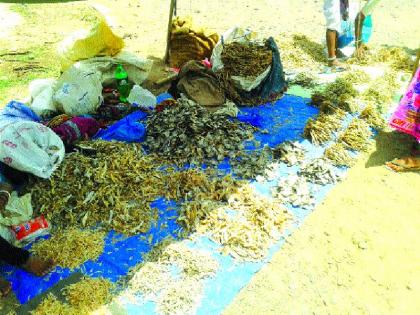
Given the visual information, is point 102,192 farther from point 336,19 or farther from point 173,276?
point 336,19

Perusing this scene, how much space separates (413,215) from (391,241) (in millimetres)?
420

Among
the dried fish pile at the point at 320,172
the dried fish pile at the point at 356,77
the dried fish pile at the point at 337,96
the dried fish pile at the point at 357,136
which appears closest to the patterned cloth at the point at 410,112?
the dried fish pile at the point at 357,136

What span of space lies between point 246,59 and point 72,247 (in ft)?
10.8

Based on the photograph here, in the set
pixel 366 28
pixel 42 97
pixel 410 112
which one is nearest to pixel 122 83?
pixel 42 97

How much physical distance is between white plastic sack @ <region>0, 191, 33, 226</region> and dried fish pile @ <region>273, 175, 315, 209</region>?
211 centimetres

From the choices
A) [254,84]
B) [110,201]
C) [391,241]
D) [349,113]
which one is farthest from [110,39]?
[391,241]

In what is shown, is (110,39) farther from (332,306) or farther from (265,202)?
(332,306)

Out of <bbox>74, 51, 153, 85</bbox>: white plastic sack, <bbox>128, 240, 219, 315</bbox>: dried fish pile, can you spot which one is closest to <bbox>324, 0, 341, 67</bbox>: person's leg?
<bbox>74, 51, 153, 85</bbox>: white plastic sack

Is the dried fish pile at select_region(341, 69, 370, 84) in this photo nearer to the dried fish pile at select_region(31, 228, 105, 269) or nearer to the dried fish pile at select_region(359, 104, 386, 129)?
the dried fish pile at select_region(359, 104, 386, 129)

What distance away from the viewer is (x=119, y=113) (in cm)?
466

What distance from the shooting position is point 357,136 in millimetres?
4285

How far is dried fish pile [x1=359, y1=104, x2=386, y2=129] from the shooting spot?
4.50m

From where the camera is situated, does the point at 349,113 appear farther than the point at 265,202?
Yes

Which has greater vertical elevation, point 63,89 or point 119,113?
point 63,89
